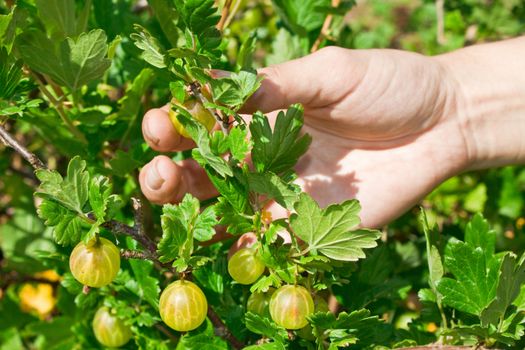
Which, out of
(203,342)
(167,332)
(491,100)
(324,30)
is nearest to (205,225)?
(203,342)

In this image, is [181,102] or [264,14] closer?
[181,102]

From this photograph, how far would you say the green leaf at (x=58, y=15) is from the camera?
1095mm

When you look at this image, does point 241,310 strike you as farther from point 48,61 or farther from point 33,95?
point 33,95

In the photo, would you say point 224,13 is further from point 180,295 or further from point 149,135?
point 180,295

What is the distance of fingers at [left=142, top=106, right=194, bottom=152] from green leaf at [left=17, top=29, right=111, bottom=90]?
0.39 feet

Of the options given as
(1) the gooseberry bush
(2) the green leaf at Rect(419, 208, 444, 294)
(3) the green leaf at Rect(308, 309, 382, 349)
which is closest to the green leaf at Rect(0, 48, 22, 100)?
(1) the gooseberry bush

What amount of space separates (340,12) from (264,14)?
0.83 meters

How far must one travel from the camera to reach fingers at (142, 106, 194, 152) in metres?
1.06

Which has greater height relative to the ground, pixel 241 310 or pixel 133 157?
pixel 133 157

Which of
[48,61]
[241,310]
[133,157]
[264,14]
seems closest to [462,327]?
[241,310]

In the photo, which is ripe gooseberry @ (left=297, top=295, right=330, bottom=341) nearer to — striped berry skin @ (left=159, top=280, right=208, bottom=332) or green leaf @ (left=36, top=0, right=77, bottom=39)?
striped berry skin @ (left=159, top=280, right=208, bottom=332)

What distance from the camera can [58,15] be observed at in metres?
1.11

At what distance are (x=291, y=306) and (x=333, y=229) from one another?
0.42 feet

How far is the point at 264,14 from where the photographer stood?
222 cm
